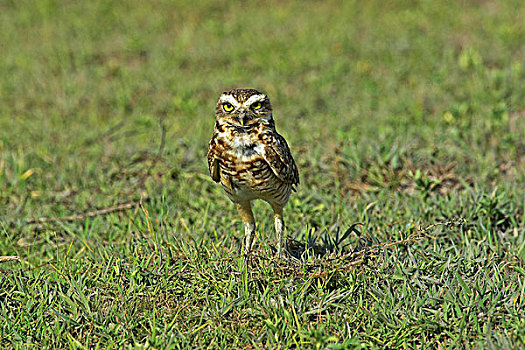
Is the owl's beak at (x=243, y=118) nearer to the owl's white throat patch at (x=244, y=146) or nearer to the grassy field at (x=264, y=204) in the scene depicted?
the owl's white throat patch at (x=244, y=146)

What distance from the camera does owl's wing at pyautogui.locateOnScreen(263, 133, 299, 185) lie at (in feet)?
12.8

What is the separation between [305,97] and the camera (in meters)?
8.16

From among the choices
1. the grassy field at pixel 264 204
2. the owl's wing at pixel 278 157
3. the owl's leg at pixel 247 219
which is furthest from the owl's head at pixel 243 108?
the grassy field at pixel 264 204

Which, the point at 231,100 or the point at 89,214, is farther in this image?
the point at 89,214

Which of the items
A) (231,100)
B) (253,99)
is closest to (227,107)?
(231,100)

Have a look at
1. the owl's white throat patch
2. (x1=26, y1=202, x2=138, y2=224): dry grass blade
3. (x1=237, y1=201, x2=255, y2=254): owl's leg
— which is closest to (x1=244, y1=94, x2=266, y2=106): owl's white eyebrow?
the owl's white throat patch

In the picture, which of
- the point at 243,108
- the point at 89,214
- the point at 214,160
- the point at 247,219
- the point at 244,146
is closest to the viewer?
the point at 243,108

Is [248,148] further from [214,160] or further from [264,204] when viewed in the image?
[264,204]

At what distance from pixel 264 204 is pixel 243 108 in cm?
191

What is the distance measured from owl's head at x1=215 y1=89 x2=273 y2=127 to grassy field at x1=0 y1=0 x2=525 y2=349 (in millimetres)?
909

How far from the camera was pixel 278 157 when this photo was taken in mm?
3957

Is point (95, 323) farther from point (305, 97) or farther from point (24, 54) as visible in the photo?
point (24, 54)

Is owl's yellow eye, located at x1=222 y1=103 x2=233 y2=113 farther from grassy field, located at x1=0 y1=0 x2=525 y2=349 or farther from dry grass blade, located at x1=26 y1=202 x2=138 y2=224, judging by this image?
dry grass blade, located at x1=26 y1=202 x2=138 y2=224

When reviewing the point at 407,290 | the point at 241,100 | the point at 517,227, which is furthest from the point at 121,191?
the point at 517,227
